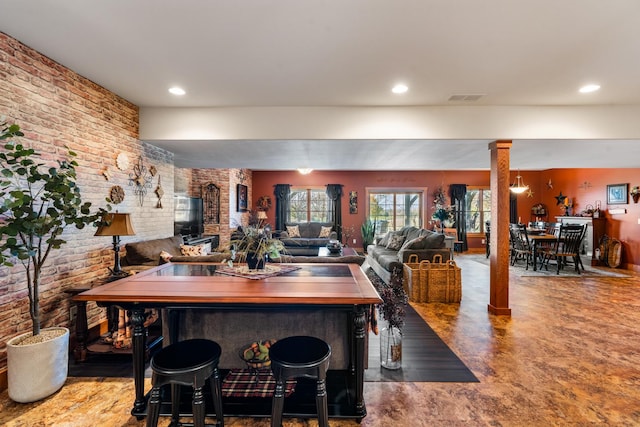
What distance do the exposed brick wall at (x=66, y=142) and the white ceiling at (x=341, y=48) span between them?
0.16 meters

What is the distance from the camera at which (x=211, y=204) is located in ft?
23.7

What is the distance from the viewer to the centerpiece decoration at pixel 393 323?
248cm

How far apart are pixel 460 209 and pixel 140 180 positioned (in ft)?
29.2

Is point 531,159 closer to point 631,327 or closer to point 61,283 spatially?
point 631,327

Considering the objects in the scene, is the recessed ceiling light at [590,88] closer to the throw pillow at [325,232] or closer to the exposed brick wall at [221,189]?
the exposed brick wall at [221,189]

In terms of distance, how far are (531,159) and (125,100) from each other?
21.0 ft

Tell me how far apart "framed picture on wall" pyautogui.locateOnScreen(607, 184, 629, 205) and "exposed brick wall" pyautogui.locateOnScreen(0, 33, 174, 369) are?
970cm

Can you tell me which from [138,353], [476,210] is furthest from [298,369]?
[476,210]

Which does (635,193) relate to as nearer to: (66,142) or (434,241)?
(434,241)

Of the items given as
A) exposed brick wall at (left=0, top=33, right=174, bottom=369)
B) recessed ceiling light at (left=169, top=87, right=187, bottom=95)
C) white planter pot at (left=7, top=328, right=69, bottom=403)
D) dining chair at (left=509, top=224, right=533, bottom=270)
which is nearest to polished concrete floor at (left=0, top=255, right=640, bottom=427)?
white planter pot at (left=7, top=328, right=69, bottom=403)

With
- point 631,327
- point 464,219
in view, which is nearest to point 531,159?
point 631,327

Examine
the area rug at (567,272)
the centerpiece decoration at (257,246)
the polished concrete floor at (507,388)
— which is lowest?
the polished concrete floor at (507,388)

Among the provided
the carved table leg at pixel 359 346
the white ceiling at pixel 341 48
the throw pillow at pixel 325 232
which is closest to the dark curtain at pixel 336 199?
the throw pillow at pixel 325 232

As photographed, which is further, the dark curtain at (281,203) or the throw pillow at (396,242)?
the dark curtain at (281,203)
